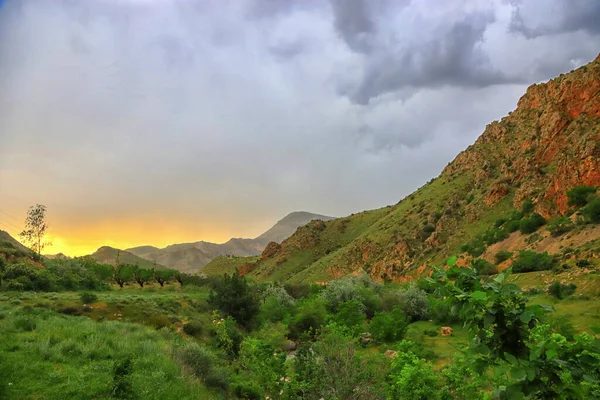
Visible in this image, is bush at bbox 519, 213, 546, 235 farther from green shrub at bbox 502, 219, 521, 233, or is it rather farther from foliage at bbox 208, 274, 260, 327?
foliage at bbox 208, 274, 260, 327

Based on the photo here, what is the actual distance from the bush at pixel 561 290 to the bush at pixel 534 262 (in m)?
7.61

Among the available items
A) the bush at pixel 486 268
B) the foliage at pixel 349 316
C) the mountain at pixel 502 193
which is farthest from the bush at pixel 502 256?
the foliage at pixel 349 316

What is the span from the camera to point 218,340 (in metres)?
22.6

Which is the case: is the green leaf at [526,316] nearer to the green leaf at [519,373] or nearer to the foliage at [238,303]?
the green leaf at [519,373]

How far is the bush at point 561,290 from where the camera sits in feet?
83.5

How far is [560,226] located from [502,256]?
6.69 m

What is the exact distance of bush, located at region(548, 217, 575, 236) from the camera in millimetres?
39219

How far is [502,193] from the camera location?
56.5m

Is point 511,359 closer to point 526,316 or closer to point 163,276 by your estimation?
point 526,316

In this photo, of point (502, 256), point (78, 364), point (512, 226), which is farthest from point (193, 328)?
point (512, 226)

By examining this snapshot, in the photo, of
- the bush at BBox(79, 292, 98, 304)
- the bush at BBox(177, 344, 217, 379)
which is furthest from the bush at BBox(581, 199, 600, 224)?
the bush at BBox(79, 292, 98, 304)

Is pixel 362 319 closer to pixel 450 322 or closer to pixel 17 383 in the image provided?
pixel 450 322

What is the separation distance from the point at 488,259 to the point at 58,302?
45.0 m

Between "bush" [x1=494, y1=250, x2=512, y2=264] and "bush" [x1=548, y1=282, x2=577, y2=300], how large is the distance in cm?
1570
